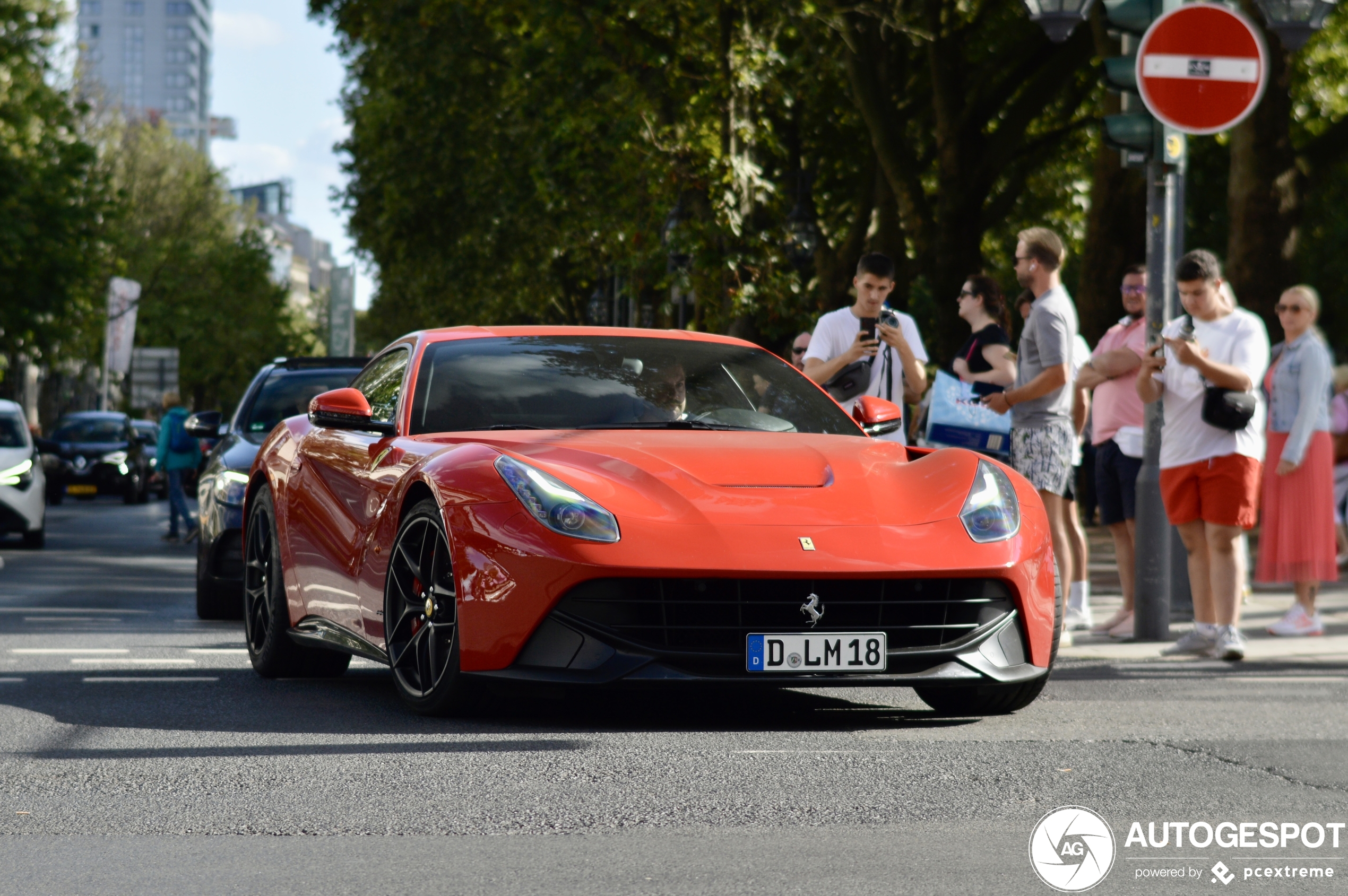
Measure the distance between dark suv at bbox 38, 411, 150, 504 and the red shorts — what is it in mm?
28626

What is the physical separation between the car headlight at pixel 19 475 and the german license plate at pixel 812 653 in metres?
16.1

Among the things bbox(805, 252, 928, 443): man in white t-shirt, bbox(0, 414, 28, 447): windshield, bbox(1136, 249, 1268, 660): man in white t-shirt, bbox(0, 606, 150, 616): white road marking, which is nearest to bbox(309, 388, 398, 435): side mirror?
bbox(805, 252, 928, 443): man in white t-shirt

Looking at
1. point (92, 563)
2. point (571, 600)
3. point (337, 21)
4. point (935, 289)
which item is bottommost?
point (92, 563)

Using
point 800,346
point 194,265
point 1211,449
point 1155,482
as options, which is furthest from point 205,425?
point 194,265

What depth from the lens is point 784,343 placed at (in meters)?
27.4

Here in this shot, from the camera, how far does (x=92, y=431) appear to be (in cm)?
3622

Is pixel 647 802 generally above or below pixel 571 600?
below

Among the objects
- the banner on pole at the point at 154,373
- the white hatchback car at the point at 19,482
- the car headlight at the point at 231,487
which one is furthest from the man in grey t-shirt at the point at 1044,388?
the banner on pole at the point at 154,373

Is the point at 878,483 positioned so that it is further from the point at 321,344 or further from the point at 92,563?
the point at 321,344

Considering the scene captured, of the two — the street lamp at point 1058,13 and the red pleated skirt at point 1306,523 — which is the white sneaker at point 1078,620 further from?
the street lamp at point 1058,13

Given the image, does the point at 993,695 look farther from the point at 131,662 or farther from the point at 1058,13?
the point at 1058,13

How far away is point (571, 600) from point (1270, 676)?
409 centimetres

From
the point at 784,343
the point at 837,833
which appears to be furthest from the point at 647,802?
the point at 784,343

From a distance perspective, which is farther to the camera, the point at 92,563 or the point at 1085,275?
the point at 1085,275
